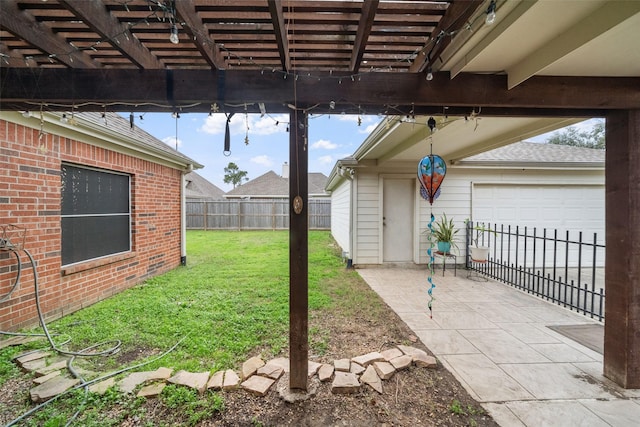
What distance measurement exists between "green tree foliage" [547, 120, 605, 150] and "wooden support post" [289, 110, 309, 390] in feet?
84.4

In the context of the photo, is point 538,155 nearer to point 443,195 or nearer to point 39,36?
point 443,195

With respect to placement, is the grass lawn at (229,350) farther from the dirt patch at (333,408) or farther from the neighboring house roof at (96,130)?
the neighboring house roof at (96,130)

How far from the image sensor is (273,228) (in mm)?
13766

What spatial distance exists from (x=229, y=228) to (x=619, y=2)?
13.9m

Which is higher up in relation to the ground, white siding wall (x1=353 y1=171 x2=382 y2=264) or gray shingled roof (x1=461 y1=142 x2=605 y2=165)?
gray shingled roof (x1=461 y1=142 x2=605 y2=165)

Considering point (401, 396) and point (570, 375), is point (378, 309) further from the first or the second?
point (570, 375)

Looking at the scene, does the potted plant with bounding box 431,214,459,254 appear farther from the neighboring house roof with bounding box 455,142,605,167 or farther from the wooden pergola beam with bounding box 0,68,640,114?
the wooden pergola beam with bounding box 0,68,640,114

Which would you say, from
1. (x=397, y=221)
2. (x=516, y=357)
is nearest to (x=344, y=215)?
(x=397, y=221)

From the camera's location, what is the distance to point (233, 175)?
33.0 metres

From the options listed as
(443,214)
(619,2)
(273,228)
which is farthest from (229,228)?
(619,2)

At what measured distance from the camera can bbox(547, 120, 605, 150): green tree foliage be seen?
65.1 feet

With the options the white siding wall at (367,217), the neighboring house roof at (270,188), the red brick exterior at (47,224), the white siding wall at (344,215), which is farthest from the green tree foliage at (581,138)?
the red brick exterior at (47,224)

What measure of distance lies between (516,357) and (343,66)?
3004mm

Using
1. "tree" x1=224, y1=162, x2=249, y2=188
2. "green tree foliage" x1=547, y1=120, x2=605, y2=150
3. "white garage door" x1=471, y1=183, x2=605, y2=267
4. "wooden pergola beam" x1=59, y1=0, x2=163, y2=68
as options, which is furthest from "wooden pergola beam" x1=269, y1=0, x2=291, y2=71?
"tree" x1=224, y1=162, x2=249, y2=188
